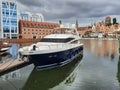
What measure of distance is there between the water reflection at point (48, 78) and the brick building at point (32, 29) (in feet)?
342

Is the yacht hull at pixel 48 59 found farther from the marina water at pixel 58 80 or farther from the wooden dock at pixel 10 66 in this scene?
the wooden dock at pixel 10 66

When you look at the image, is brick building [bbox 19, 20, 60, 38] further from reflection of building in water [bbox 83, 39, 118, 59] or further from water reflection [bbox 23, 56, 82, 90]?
water reflection [bbox 23, 56, 82, 90]

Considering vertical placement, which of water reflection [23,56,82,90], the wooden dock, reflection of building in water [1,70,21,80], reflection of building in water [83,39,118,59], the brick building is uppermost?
the brick building

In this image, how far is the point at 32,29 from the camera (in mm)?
141250

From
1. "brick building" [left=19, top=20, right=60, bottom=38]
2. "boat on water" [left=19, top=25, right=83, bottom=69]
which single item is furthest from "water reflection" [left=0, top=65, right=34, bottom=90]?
"brick building" [left=19, top=20, right=60, bottom=38]

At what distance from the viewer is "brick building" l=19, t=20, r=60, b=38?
13438 centimetres

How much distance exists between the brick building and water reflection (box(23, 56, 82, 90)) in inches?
4098

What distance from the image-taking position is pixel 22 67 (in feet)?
100

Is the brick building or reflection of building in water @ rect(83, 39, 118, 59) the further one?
the brick building

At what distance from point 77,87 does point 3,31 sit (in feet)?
321

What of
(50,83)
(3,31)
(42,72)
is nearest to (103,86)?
(50,83)

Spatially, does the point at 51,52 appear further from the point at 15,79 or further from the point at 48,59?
the point at 15,79

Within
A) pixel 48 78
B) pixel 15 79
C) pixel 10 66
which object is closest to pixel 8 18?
pixel 10 66

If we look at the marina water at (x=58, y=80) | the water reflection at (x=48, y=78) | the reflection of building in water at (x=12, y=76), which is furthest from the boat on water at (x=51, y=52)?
the reflection of building in water at (x=12, y=76)
